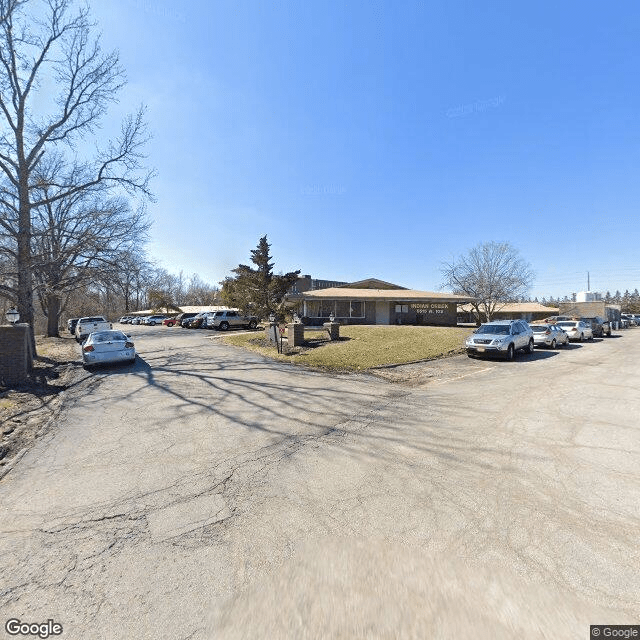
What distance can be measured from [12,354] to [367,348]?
Answer: 12911 millimetres

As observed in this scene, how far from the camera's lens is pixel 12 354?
9.58m

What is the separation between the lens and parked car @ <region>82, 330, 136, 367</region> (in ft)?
38.4

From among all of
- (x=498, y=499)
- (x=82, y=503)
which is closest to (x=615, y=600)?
(x=498, y=499)

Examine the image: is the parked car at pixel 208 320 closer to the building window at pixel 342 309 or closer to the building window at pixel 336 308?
the building window at pixel 336 308

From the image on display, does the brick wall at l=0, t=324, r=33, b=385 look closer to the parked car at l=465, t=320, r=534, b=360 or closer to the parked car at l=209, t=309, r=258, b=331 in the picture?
the parked car at l=465, t=320, r=534, b=360

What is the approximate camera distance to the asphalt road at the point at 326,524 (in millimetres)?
2131

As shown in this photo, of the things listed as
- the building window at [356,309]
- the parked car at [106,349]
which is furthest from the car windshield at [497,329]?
the parked car at [106,349]

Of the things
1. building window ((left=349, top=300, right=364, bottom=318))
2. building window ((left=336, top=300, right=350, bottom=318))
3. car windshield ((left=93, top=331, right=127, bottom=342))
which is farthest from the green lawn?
building window ((left=349, top=300, right=364, bottom=318))

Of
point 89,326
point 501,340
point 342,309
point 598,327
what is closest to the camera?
point 501,340

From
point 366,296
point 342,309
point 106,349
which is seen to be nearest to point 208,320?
point 342,309

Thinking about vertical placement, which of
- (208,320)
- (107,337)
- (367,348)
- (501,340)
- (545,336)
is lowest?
(367,348)

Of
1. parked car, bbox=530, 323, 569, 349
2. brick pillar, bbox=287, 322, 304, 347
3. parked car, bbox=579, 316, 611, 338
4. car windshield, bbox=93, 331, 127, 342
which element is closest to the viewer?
car windshield, bbox=93, 331, 127, 342

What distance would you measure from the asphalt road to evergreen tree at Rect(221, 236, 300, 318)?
11.9m

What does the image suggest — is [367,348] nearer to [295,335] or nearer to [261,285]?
[295,335]
